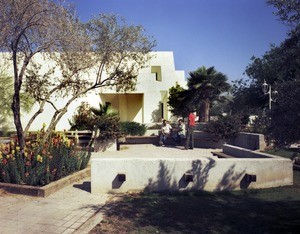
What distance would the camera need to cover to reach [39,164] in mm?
7430

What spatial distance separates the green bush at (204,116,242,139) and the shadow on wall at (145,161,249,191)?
7.93 meters

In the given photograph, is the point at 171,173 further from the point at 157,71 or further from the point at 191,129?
the point at 157,71

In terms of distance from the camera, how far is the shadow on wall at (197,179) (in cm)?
705

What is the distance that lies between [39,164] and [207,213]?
4.14 meters

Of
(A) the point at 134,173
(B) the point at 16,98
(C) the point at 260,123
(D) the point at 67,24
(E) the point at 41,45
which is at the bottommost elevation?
(A) the point at 134,173

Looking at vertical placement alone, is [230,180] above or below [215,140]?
below

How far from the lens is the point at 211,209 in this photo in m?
5.88

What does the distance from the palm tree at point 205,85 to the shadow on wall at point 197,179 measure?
52.4ft

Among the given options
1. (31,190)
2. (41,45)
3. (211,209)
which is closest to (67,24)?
(41,45)

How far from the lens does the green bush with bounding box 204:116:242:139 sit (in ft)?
49.1

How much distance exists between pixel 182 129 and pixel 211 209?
1055 cm

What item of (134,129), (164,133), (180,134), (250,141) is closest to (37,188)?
(250,141)

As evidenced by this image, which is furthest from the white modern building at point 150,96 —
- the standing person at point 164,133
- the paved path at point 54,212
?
the paved path at point 54,212

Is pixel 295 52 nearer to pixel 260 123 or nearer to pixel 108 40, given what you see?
pixel 260 123
